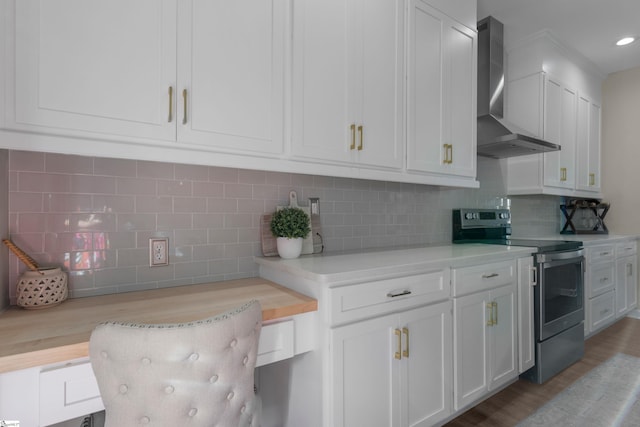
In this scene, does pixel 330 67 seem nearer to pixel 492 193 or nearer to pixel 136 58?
pixel 136 58

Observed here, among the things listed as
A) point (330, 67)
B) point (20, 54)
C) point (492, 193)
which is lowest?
point (492, 193)

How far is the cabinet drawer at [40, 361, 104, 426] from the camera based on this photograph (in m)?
0.80

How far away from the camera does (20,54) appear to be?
913 mm

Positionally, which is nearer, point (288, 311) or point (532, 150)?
point (288, 311)

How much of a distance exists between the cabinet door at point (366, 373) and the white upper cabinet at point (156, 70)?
33.4 inches

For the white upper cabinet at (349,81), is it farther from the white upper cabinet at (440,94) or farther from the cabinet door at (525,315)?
the cabinet door at (525,315)

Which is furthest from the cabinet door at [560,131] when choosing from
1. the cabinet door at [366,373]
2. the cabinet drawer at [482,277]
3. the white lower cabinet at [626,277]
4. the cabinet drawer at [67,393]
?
the cabinet drawer at [67,393]

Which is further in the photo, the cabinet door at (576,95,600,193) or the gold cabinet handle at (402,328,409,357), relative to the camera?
the cabinet door at (576,95,600,193)

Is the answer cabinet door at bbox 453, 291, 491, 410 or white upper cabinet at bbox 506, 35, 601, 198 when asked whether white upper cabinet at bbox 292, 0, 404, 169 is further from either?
white upper cabinet at bbox 506, 35, 601, 198

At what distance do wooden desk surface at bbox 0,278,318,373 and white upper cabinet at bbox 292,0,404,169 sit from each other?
65 cm

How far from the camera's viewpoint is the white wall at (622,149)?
3.71 metres

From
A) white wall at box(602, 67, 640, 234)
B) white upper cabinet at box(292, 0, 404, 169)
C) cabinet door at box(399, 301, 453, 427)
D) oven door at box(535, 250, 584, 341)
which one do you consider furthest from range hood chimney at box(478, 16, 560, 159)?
white wall at box(602, 67, 640, 234)

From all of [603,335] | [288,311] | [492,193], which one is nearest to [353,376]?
[288,311]

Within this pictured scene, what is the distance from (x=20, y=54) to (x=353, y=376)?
1517 millimetres
